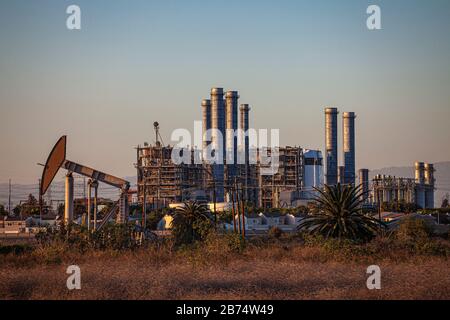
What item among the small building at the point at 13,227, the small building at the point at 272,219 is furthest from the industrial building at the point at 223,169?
the small building at the point at 13,227

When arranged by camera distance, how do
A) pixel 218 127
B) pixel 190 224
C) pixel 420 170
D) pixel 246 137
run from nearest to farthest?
pixel 190 224
pixel 218 127
pixel 246 137
pixel 420 170

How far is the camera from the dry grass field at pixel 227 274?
16734 mm

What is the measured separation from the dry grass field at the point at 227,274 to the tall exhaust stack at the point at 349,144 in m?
66.3

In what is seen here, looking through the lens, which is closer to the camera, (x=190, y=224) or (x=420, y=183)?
(x=190, y=224)

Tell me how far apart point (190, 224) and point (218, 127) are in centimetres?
4329

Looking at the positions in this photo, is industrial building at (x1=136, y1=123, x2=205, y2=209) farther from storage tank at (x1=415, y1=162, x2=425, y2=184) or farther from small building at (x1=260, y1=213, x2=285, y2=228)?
storage tank at (x1=415, y1=162, x2=425, y2=184)

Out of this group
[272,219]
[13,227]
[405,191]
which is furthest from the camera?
[405,191]

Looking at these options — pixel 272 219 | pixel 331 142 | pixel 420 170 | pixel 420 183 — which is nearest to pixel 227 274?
pixel 272 219

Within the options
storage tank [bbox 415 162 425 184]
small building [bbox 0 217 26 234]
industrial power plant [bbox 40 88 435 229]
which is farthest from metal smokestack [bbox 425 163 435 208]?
small building [bbox 0 217 26 234]

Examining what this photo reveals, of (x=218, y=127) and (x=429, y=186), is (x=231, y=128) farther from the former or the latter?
(x=429, y=186)

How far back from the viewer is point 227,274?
21312mm

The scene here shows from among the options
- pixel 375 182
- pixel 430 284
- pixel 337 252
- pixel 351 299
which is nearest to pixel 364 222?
pixel 337 252

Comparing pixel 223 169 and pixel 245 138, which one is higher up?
pixel 245 138
